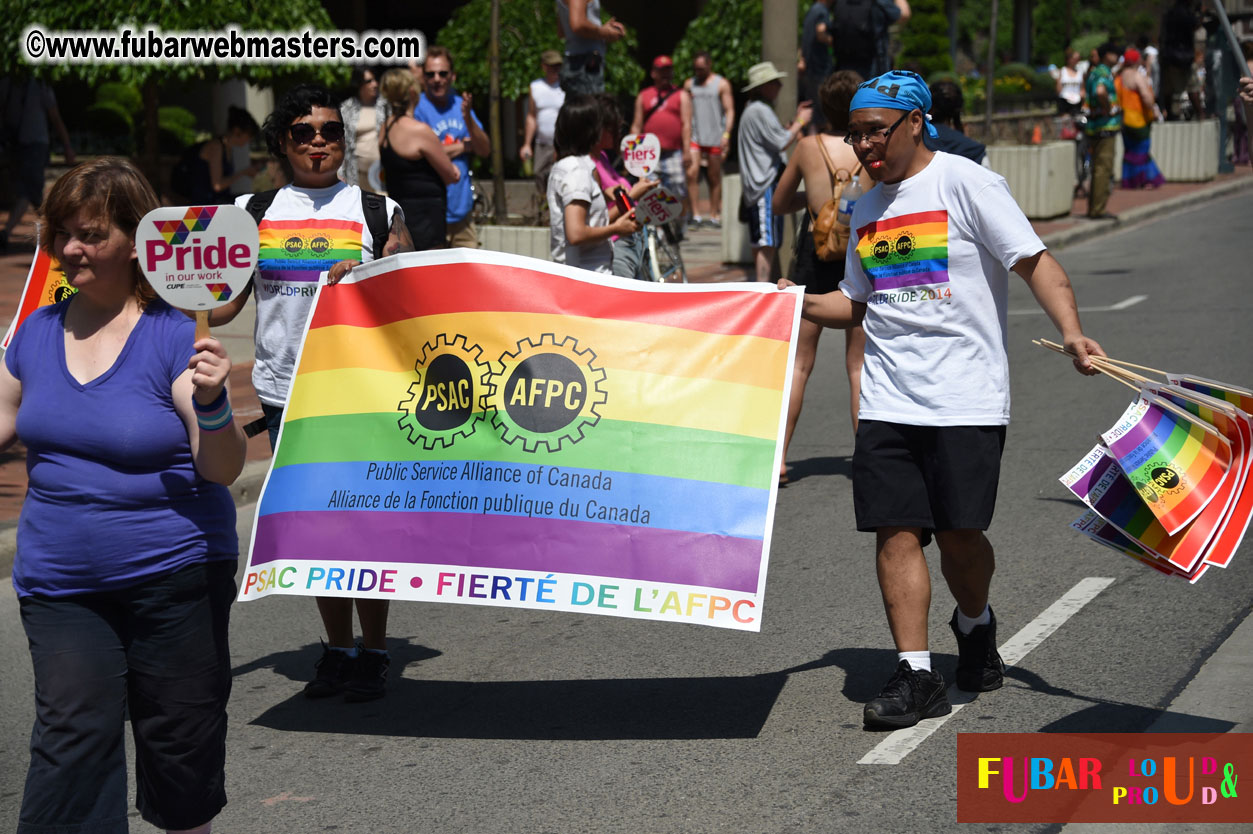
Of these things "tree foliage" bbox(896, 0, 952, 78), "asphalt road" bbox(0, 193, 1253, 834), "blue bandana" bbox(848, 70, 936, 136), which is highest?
"tree foliage" bbox(896, 0, 952, 78)

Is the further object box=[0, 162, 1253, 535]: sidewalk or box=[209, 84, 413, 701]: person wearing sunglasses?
box=[0, 162, 1253, 535]: sidewalk

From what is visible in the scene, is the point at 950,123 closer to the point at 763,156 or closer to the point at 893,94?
the point at 763,156

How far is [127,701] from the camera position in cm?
361

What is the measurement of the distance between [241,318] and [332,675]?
864 centimetres

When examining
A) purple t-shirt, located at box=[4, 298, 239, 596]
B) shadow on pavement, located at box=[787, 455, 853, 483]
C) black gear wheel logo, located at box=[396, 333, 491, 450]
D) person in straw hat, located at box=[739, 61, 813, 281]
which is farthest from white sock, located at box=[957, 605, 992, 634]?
person in straw hat, located at box=[739, 61, 813, 281]

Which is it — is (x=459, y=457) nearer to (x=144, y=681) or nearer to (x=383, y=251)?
(x=383, y=251)

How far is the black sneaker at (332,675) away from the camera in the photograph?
5.29 metres

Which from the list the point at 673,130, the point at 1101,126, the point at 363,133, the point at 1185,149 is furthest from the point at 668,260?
the point at 1185,149

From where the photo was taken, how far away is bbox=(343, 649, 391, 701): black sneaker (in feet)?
17.2

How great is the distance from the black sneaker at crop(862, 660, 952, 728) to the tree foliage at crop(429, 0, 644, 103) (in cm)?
2008

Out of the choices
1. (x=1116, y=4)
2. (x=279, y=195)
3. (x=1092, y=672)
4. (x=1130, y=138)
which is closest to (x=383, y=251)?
(x=279, y=195)

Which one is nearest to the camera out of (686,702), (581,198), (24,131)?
(686,702)

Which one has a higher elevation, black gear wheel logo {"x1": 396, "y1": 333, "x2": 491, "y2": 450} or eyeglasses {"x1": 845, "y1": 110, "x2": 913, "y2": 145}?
eyeglasses {"x1": 845, "y1": 110, "x2": 913, "y2": 145}

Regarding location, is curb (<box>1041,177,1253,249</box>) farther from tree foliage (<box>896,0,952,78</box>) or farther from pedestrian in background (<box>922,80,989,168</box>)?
tree foliage (<box>896,0,952,78</box>)
